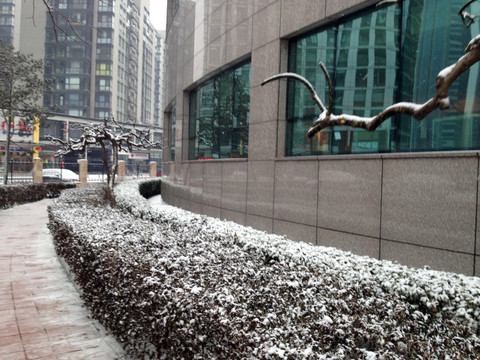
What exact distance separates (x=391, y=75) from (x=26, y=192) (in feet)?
64.5

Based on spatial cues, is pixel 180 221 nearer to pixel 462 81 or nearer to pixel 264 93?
pixel 264 93

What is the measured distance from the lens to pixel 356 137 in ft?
24.8

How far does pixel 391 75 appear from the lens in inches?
278

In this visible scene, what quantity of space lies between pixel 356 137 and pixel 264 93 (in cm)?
288

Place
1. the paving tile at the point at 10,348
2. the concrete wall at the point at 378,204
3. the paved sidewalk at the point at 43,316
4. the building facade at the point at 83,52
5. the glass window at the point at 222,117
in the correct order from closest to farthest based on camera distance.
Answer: the paving tile at the point at 10,348, the paved sidewalk at the point at 43,316, the concrete wall at the point at 378,204, the glass window at the point at 222,117, the building facade at the point at 83,52

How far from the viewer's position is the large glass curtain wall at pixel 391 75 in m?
6.01

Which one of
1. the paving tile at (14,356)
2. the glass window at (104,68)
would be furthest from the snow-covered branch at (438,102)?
the glass window at (104,68)

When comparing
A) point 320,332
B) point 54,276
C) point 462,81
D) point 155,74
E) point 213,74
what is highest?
point 155,74

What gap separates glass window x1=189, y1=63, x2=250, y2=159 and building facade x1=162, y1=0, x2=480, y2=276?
68 millimetres

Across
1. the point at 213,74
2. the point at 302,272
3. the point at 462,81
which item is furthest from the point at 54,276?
the point at 213,74

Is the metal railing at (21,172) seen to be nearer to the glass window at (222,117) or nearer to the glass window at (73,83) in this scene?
the glass window at (222,117)

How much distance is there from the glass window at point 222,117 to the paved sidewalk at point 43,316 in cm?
550

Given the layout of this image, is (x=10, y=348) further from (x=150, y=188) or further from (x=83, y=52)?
(x=83, y=52)

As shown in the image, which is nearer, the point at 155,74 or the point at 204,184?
the point at 204,184
